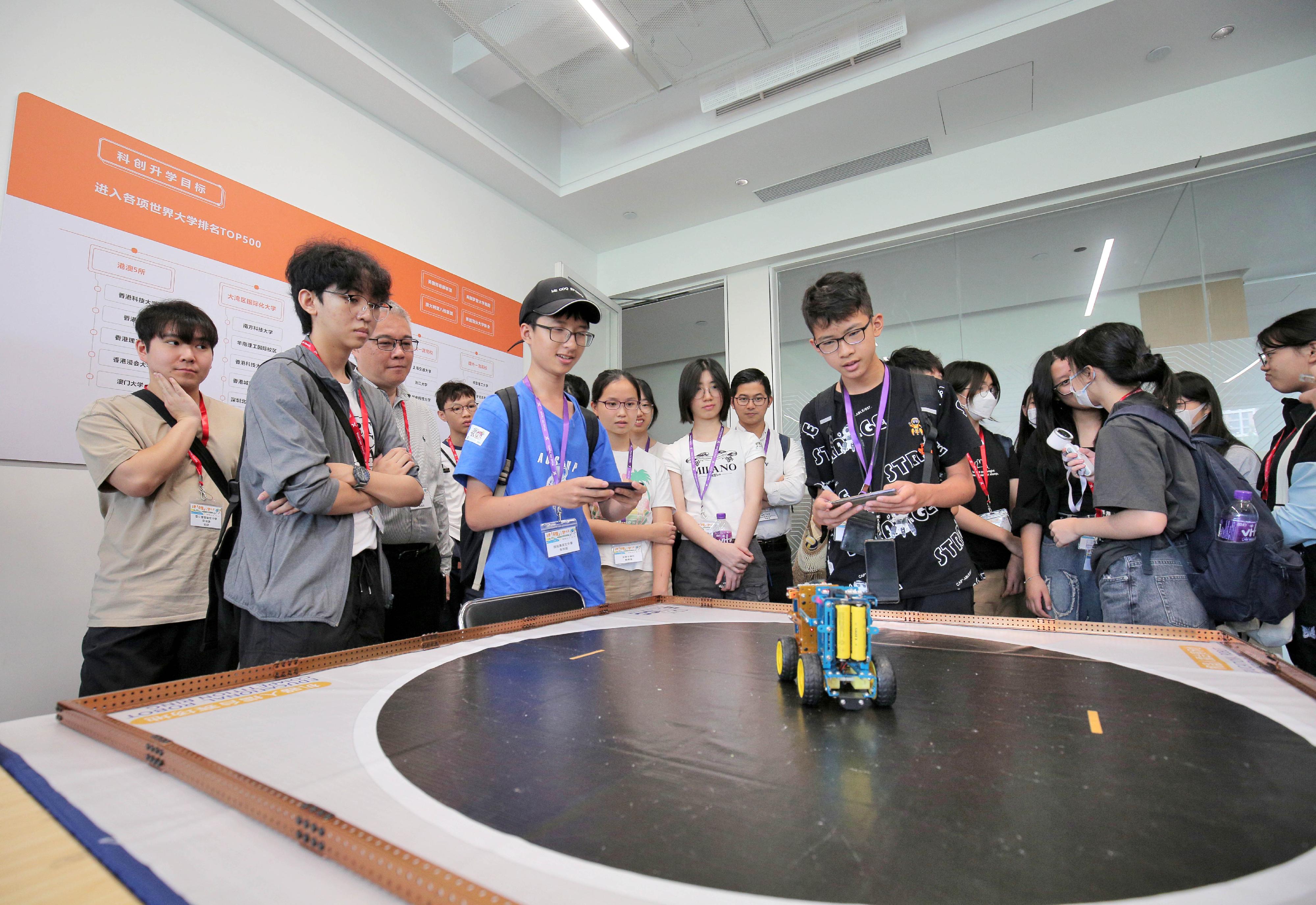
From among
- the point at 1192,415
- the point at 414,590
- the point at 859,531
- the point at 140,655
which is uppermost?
the point at 1192,415

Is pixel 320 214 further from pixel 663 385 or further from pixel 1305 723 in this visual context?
pixel 1305 723

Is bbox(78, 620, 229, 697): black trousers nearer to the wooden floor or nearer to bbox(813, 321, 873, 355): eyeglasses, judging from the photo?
the wooden floor

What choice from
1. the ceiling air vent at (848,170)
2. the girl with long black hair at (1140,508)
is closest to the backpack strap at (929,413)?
the girl with long black hair at (1140,508)

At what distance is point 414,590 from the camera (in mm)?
2109

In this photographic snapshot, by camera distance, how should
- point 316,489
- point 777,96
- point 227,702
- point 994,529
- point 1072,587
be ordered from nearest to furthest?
1. point 227,702
2. point 316,489
3. point 1072,587
4. point 994,529
5. point 777,96

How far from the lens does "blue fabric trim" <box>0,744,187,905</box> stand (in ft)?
1.35

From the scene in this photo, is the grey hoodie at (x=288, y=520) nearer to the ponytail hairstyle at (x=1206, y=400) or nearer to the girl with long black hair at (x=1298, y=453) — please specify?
the girl with long black hair at (x=1298, y=453)

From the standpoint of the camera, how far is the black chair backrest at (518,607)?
4.64 ft

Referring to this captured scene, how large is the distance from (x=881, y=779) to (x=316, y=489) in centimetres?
115

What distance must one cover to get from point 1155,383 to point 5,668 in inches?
151

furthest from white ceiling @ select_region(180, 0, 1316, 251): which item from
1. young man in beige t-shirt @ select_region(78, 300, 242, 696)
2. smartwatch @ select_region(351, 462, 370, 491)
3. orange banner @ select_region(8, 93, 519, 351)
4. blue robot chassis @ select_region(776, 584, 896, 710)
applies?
blue robot chassis @ select_region(776, 584, 896, 710)

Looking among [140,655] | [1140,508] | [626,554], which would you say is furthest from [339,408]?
[1140,508]

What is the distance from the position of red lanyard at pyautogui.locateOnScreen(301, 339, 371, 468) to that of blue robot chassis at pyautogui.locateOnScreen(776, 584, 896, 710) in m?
1.08

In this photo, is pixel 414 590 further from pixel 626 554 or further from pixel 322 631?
pixel 322 631
